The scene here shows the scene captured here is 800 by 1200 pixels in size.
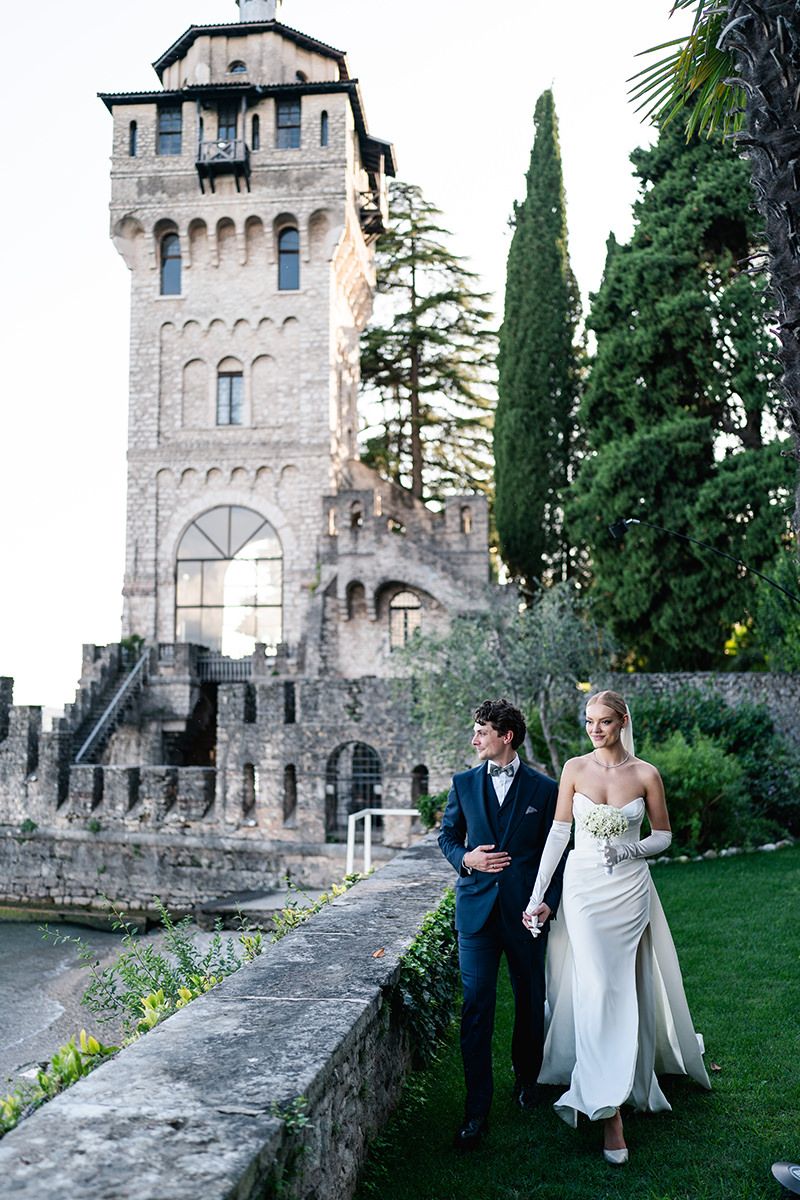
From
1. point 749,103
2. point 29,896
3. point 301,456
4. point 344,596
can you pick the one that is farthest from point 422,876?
point 301,456

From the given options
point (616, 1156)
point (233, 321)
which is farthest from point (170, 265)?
point (616, 1156)

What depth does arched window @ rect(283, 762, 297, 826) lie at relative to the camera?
22.0m

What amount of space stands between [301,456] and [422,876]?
23.9m

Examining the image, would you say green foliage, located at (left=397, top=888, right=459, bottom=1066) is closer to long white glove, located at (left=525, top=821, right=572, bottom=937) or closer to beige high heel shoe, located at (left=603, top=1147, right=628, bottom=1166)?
long white glove, located at (left=525, top=821, right=572, bottom=937)

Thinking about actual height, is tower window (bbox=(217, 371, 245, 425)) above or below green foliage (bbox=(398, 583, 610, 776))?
above

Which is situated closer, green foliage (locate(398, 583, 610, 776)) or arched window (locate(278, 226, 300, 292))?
green foliage (locate(398, 583, 610, 776))

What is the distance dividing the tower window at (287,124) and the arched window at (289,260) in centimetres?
244

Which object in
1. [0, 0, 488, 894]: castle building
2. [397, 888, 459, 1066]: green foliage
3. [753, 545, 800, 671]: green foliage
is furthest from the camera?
[0, 0, 488, 894]: castle building

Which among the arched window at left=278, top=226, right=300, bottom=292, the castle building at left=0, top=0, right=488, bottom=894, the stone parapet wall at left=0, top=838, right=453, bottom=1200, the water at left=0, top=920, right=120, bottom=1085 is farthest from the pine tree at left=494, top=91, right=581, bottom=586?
the stone parapet wall at left=0, top=838, right=453, bottom=1200

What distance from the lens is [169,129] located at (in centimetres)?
3209

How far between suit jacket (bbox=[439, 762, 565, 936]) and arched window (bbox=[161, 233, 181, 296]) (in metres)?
30.0

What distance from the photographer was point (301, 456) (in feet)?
101

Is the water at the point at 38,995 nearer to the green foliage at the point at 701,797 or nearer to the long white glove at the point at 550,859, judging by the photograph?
the long white glove at the point at 550,859

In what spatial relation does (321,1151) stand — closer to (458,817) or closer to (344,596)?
(458,817)
